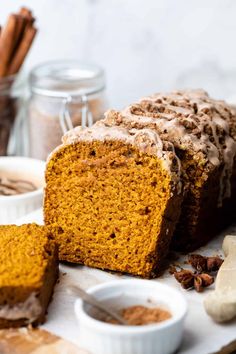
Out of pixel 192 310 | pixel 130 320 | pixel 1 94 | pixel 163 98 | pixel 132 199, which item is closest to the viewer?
pixel 130 320

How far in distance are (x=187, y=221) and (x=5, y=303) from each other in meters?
0.84

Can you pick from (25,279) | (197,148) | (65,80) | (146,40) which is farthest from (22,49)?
(25,279)

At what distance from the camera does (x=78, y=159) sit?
3.02 metres

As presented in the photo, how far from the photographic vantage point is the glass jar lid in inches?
167

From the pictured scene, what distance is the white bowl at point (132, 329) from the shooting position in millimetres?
2453

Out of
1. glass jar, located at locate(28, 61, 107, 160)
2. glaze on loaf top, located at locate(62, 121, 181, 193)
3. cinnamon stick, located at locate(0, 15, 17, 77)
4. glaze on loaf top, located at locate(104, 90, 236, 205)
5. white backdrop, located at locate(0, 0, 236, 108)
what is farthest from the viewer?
white backdrop, located at locate(0, 0, 236, 108)

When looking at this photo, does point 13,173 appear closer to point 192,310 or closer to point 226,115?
point 226,115

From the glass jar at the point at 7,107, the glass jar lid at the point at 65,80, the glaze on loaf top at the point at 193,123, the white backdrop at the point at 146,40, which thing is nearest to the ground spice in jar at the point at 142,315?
the glaze on loaf top at the point at 193,123

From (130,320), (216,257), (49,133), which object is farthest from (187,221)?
(49,133)

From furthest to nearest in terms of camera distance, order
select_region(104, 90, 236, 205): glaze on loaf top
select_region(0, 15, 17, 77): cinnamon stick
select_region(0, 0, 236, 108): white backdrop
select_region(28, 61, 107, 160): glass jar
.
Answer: select_region(0, 0, 236, 108): white backdrop, select_region(0, 15, 17, 77): cinnamon stick, select_region(28, 61, 107, 160): glass jar, select_region(104, 90, 236, 205): glaze on loaf top

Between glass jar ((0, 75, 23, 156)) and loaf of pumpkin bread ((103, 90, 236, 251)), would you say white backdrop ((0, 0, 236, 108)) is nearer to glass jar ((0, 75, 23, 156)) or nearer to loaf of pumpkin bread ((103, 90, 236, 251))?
glass jar ((0, 75, 23, 156))

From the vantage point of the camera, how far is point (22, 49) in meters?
4.43

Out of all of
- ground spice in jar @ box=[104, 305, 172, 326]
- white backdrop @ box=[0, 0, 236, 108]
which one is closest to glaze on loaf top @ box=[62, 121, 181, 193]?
ground spice in jar @ box=[104, 305, 172, 326]

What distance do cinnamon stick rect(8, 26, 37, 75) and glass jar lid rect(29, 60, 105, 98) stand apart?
119 millimetres
